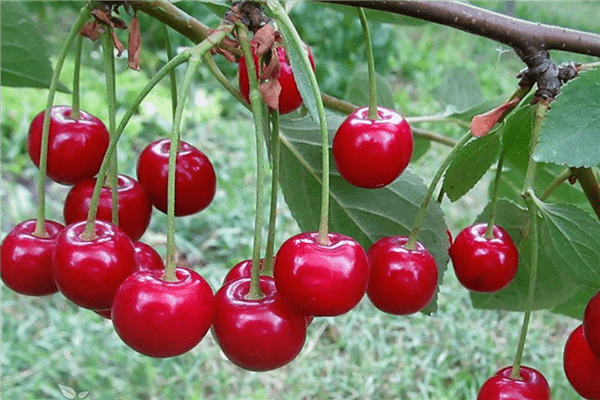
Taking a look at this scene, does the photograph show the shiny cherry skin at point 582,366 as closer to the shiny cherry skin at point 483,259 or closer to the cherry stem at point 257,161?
the shiny cherry skin at point 483,259

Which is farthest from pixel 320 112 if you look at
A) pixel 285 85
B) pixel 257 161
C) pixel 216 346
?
pixel 216 346

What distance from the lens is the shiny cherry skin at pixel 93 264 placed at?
2.03 ft

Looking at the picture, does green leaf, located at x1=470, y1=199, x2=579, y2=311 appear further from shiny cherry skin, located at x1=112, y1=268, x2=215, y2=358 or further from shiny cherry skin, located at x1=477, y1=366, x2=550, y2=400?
shiny cherry skin, located at x1=112, y1=268, x2=215, y2=358

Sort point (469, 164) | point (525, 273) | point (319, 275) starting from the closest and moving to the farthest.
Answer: point (319, 275), point (469, 164), point (525, 273)

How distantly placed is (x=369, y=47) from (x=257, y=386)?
214cm

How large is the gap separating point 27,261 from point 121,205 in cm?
10

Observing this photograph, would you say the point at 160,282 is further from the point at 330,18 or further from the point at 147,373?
the point at 330,18

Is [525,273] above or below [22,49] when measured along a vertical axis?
below

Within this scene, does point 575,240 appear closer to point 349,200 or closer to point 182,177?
point 349,200

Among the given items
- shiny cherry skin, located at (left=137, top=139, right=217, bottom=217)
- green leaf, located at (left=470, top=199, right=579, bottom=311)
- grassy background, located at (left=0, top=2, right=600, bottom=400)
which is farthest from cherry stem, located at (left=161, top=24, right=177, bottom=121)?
grassy background, located at (left=0, top=2, right=600, bottom=400)

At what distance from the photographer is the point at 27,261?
2.29 ft

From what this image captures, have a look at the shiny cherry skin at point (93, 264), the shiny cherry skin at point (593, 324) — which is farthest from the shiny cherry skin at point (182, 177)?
the shiny cherry skin at point (593, 324)

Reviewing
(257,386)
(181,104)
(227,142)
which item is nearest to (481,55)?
(227,142)

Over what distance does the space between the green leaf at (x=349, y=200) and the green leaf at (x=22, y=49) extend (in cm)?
31
